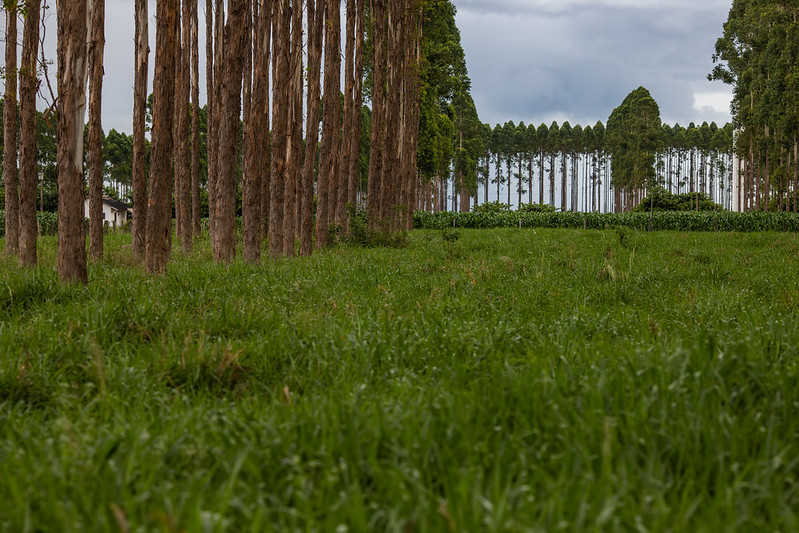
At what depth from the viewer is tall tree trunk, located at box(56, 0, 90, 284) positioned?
18.9 feet

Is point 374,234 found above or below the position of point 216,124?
below

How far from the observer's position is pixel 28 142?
10.4m

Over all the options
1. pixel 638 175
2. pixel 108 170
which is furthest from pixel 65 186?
pixel 108 170

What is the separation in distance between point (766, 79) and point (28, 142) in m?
42.7

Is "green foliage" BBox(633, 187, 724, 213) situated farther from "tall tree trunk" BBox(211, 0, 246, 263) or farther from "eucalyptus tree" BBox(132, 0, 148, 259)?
"tall tree trunk" BBox(211, 0, 246, 263)

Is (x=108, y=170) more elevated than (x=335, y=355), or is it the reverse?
(x=108, y=170)

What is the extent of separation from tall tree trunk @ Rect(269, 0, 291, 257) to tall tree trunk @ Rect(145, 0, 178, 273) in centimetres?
248

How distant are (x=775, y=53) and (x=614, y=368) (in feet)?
137

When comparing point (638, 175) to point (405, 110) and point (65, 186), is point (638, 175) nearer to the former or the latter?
point (405, 110)

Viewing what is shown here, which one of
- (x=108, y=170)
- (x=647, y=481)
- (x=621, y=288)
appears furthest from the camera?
(x=108, y=170)

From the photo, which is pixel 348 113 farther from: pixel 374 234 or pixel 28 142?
pixel 28 142

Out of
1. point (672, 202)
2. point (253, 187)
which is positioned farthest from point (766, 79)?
point (253, 187)

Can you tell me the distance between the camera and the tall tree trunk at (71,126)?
5.77 m

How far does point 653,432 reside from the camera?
1.79 meters
